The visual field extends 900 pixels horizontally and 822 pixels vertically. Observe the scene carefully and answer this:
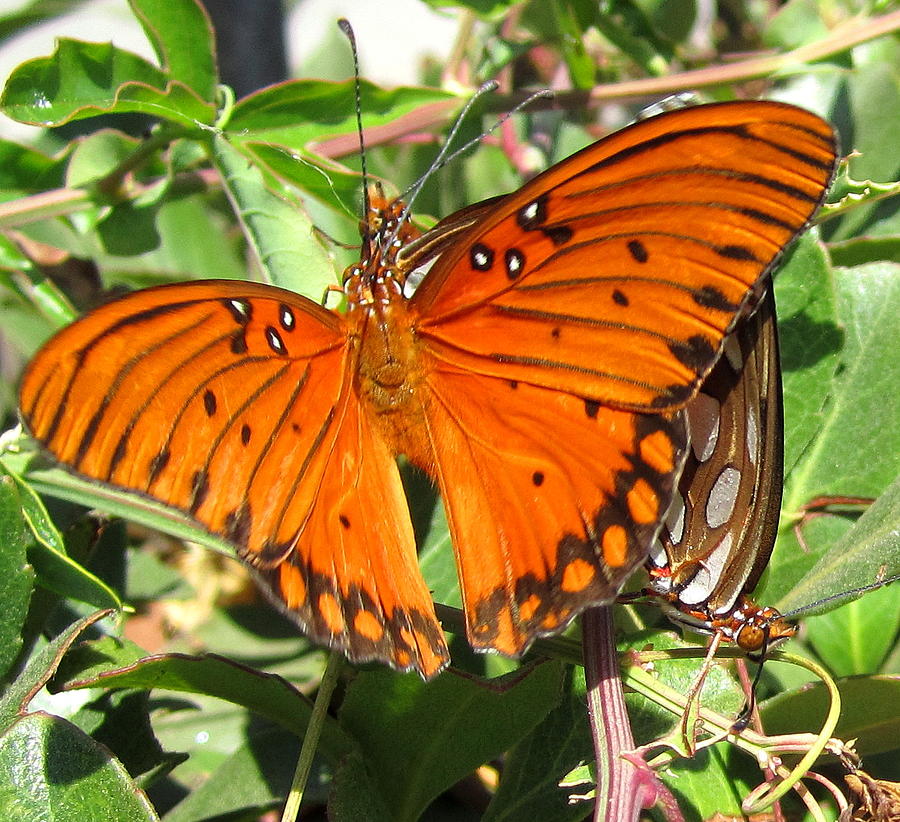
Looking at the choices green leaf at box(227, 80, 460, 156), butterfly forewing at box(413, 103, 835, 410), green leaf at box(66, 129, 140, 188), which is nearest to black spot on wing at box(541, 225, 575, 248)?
butterfly forewing at box(413, 103, 835, 410)

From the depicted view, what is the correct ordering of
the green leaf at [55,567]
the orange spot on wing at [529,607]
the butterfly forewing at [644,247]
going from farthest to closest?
the green leaf at [55,567] < the orange spot on wing at [529,607] < the butterfly forewing at [644,247]

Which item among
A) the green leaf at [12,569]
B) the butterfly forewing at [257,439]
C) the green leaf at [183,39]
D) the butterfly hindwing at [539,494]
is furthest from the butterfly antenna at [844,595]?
the green leaf at [183,39]

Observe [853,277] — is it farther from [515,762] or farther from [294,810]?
[294,810]

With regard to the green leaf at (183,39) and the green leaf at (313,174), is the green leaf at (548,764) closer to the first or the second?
the green leaf at (313,174)

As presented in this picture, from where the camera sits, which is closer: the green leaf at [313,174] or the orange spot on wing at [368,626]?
the orange spot on wing at [368,626]

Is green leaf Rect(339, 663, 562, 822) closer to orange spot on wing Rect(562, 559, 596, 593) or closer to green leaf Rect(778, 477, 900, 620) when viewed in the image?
orange spot on wing Rect(562, 559, 596, 593)

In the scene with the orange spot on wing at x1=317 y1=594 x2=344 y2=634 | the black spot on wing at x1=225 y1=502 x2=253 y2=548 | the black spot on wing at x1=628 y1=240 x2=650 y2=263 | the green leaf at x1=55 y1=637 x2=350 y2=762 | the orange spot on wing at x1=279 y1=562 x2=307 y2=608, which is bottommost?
the green leaf at x1=55 y1=637 x2=350 y2=762

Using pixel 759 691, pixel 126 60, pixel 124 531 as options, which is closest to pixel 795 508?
pixel 759 691
